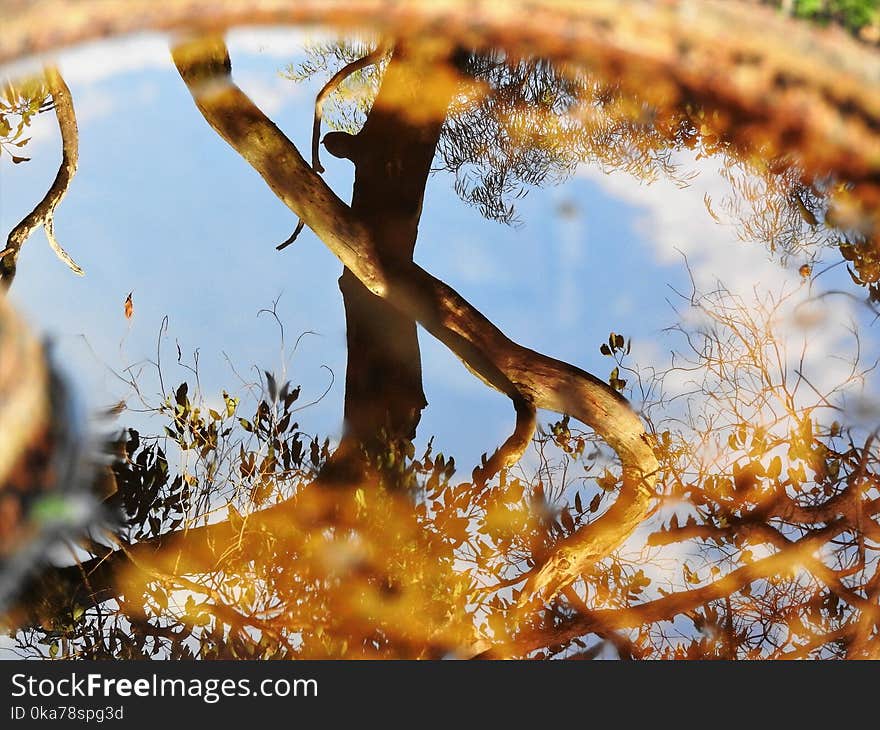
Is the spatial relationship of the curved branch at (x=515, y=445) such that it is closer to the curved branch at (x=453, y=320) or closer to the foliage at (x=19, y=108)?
the curved branch at (x=453, y=320)

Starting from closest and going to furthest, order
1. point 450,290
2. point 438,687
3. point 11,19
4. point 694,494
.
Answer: point 11,19 < point 438,687 < point 694,494 < point 450,290

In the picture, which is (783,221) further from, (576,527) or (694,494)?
(576,527)

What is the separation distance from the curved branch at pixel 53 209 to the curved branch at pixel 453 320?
0.29 metres

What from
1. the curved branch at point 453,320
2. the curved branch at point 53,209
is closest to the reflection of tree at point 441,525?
the curved branch at point 453,320

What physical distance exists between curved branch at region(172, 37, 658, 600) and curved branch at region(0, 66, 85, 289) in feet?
0.96

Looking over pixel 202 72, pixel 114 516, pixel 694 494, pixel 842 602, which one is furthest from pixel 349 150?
pixel 842 602

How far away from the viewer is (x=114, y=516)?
1.37 meters

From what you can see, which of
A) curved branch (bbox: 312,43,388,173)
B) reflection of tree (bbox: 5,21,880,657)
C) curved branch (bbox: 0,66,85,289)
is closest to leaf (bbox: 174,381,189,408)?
reflection of tree (bbox: 5,21,880,657)

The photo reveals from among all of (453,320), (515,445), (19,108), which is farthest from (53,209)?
(515,445)

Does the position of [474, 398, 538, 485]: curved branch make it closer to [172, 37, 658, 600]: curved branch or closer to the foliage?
[172, 37, 658, 600]: curved branch

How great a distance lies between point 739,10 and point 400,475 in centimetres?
100

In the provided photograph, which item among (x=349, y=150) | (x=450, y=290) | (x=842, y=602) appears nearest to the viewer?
(x=842, y=602)

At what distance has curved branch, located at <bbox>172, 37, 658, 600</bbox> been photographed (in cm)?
143

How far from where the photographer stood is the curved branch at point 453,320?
1434 millimetres
